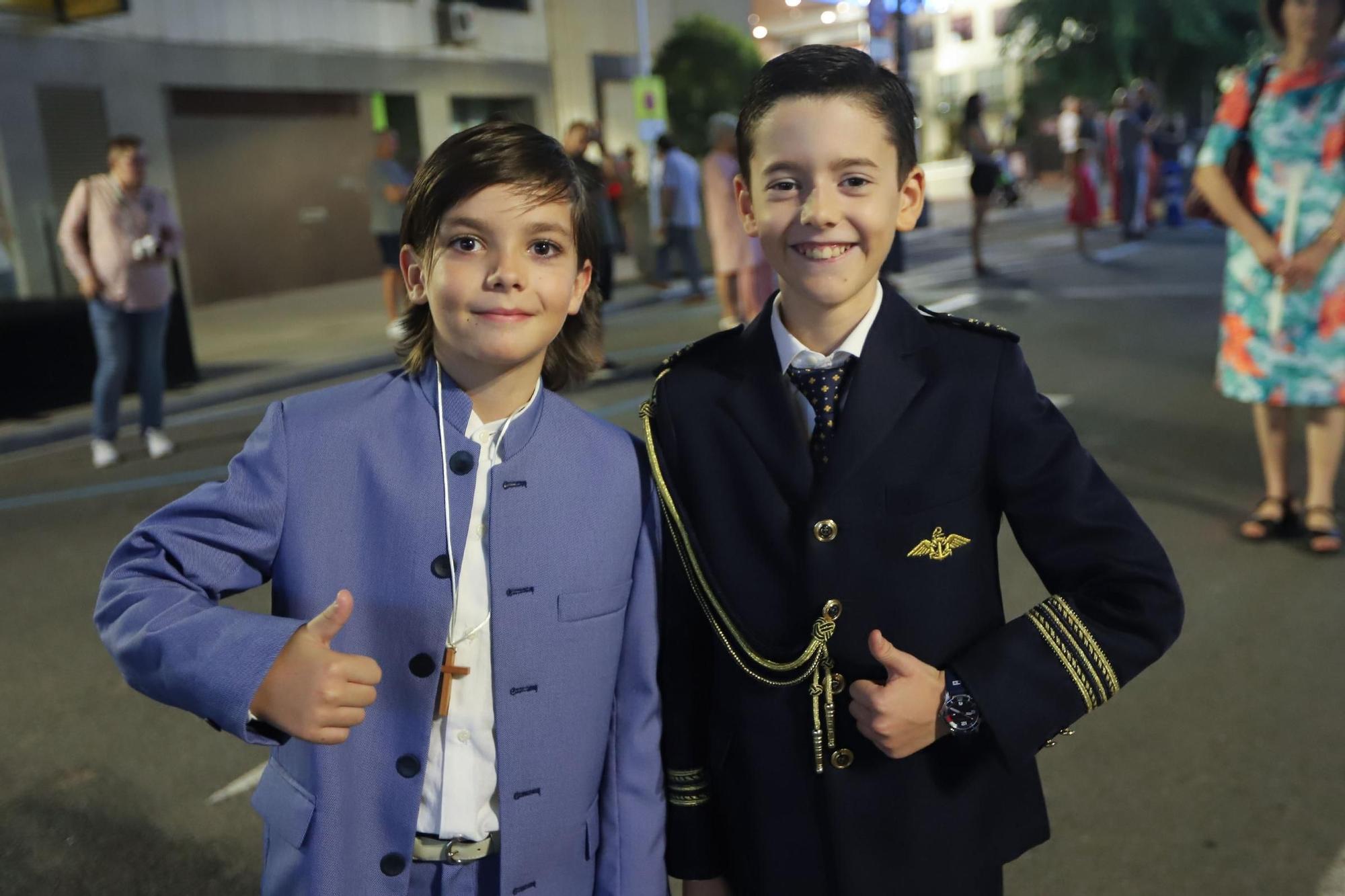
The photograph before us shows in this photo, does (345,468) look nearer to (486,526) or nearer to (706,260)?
(486,526)

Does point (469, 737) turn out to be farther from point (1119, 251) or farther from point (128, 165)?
point (1119, 251)

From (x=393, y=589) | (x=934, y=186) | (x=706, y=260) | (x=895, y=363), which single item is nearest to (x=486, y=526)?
(x=393, y=589)

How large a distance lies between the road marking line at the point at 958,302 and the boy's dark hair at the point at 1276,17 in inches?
269

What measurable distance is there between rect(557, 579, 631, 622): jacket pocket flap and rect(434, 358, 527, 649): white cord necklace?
10cm

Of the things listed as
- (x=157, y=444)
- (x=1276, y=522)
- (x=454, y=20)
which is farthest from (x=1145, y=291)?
(x=454, y=20)

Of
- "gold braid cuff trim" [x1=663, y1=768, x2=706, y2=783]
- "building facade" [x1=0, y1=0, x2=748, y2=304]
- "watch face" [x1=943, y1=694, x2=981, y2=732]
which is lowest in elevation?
"gold braid cuff trim" [x1=663, y1=768, x2=706, y2=783]

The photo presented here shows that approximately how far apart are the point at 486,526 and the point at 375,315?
14510mm

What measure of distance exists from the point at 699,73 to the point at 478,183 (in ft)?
107

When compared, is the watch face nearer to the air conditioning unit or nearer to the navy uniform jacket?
the navy uniform jacket

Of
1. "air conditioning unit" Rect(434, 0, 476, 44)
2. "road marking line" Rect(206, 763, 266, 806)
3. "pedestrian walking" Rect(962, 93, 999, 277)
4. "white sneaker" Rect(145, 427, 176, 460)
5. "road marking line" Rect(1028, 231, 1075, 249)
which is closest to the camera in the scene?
"road marking line" Rect(206, 763, 266, 806)

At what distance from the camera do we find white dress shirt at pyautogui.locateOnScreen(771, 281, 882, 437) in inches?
65.9

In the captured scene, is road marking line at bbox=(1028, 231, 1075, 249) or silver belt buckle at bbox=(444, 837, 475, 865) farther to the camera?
road marking line at bbox=(1028, 231, 1075, 249)

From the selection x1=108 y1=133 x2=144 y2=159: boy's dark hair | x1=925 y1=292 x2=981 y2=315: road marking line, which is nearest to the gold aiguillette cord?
x1=108 y1=133 x2=144 y2=159: boy's dark hair

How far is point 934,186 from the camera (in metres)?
40.3
